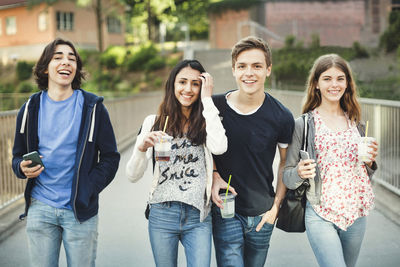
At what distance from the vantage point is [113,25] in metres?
48.0

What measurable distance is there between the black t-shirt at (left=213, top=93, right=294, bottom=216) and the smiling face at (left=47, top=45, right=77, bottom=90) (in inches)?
44.6

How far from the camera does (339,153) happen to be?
3324 mm

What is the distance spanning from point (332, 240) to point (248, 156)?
31.6 inches

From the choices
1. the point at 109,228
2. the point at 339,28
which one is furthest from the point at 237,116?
the point at 339,28

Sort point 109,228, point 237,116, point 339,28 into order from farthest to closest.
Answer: point 339,28 < point 109,228 < point 237,116

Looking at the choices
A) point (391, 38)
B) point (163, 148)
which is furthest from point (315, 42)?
point (163, 148)

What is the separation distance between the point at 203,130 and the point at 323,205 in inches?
39.2

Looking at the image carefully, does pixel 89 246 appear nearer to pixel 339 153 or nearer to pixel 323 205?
pixel 323 205

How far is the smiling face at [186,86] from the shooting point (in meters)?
3.28

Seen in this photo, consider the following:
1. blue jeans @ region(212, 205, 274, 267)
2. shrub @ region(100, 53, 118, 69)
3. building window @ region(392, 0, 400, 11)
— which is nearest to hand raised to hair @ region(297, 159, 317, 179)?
blue jeans @ region(212, 205, 274, 267)

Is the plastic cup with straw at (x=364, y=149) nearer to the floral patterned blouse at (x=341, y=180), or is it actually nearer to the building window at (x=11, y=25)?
the floral patterned blouse at (x=341, y=180)

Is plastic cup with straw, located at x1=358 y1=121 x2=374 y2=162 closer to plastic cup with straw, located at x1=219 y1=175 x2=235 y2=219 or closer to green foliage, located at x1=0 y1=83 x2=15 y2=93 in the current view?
plastic cup with straw, located at x1=219 y1=175 x2=235 y2=219

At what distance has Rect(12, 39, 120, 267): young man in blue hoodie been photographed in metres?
3.07

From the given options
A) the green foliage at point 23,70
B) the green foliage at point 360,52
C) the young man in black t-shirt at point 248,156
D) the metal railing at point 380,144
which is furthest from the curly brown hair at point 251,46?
the green foliage at point 23,70
